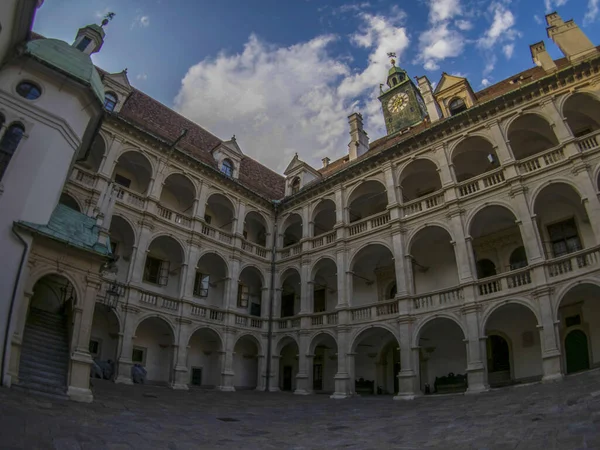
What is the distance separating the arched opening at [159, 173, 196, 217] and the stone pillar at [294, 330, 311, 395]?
31.6 feet

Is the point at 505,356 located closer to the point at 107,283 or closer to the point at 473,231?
the point at 473,231

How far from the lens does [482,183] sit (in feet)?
59.9

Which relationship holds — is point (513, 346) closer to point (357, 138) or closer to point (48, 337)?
point (357, 138)

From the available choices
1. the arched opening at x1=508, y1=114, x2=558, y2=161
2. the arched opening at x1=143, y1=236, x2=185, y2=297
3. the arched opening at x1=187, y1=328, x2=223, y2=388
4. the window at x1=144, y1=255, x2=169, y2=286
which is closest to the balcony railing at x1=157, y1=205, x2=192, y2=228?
the arched opening at x1=143, y1=236, x2=185, y2=297

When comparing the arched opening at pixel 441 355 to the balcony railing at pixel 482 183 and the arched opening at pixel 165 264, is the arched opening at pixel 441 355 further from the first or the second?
the arched opening at pixel 165 264

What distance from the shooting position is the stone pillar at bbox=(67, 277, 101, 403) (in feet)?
34.8

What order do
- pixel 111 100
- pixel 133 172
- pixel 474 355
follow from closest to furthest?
pixel 474 355
pixel 111 100
pixel 133 172

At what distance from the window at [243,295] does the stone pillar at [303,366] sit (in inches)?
180

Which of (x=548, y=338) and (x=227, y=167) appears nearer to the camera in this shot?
(x=548, y=338)

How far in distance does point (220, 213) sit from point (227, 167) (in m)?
3.10

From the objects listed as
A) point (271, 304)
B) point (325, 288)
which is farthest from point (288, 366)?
point (325, 288)

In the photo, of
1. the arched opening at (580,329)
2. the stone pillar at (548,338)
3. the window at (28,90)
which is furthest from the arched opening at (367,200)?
A: the window at (28,90)

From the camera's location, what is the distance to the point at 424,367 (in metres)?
20.2

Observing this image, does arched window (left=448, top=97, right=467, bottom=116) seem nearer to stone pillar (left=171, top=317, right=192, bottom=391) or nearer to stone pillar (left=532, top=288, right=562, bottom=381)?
stone pillar (left=532, top=288, right=562, bottom=381)
